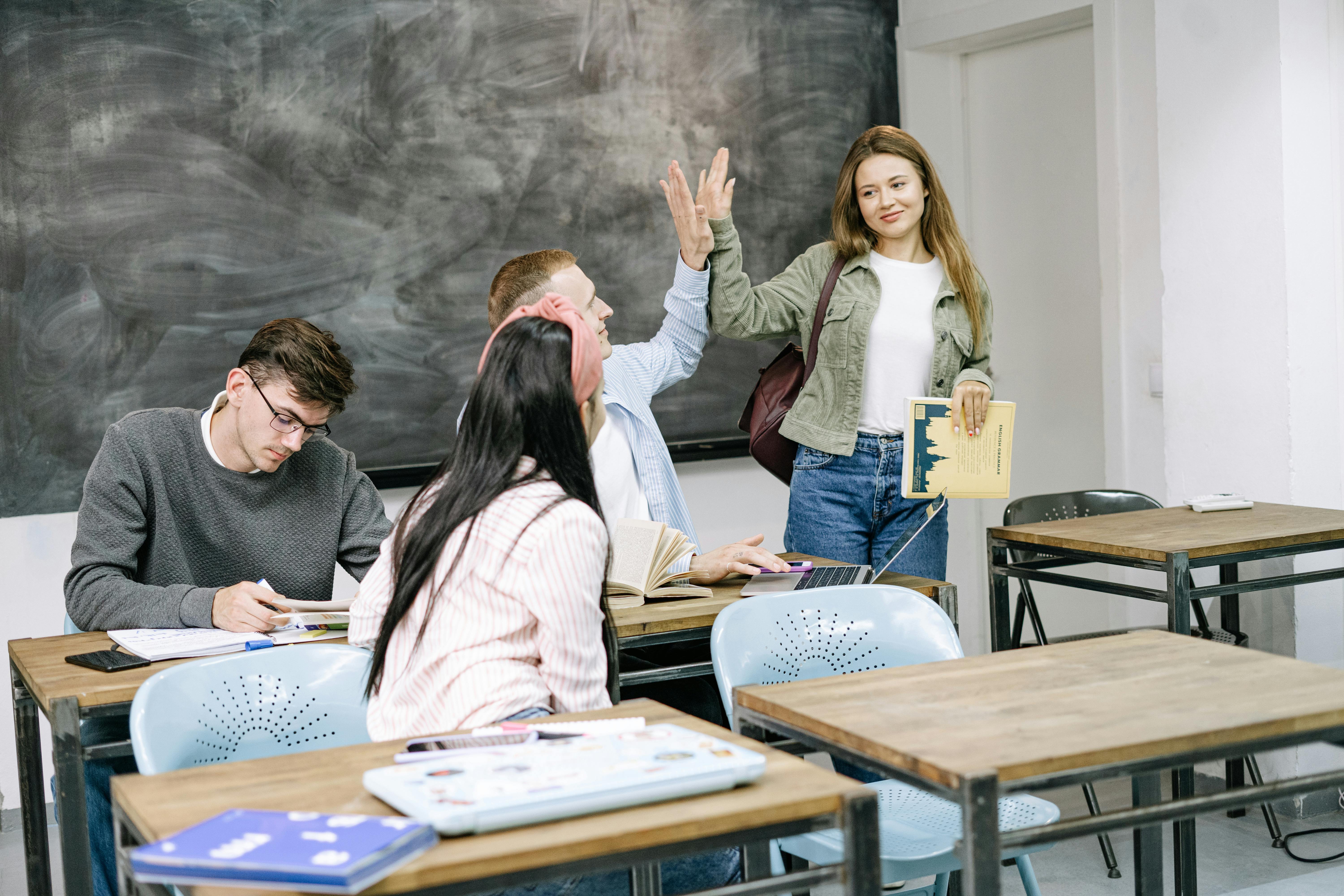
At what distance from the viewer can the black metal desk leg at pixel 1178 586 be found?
9.16 ft

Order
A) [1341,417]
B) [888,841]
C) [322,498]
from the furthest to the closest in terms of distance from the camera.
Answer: [1341,417] < [322,498] < [888,841]

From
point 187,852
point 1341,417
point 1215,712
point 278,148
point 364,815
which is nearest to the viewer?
point 187,852

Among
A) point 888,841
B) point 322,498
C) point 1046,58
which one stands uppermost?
point 1046,58

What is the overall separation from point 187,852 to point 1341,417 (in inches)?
131

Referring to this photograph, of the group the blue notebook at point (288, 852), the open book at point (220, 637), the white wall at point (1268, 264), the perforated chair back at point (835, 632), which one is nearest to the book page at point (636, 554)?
the perforated chair back at point (835, 632)

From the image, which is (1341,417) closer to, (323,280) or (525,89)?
(525,89)

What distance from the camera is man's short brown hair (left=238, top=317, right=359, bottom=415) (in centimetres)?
250

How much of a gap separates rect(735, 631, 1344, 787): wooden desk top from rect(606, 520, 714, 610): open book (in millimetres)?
644

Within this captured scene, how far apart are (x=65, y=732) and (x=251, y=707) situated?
0.30 m

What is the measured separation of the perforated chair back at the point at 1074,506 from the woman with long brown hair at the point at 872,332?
519mm

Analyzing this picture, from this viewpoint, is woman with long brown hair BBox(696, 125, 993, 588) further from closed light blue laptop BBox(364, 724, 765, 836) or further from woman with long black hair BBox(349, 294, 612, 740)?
closed light blue laptop BBox(364, 724, 765, 836)

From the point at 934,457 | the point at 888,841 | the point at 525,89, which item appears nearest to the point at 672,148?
the point at 525,89

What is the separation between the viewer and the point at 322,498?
271cm

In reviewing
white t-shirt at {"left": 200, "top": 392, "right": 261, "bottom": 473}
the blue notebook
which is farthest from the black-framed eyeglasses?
the blue notebook
